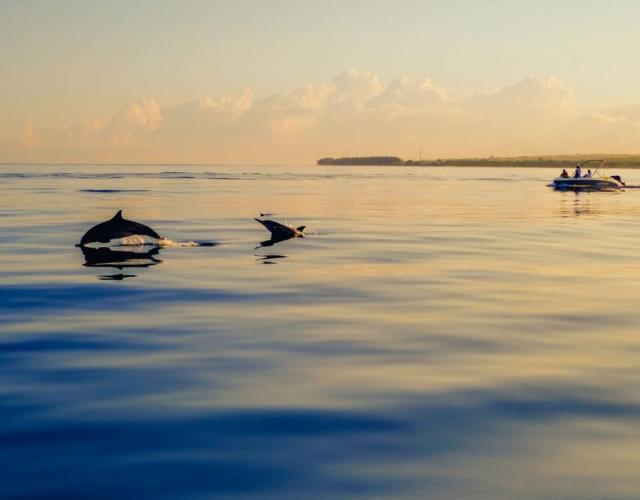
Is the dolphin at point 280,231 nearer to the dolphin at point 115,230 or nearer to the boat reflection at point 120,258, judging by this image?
the boat reflection at point 120,258

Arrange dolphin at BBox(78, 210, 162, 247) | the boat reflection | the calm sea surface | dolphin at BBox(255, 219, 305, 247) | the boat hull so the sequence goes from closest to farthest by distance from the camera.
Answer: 1. the calm sea surface
2. the boat reflection
3. dolphin at BBox(78, 210, 162, 247)
4. dolphin at BBox(255, 219, 305, 247)
5. the boat hull

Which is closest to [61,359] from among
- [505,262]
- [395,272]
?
[395,272]

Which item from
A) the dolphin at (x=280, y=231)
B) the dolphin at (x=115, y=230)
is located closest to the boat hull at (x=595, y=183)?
the dolphin at (x=280, y=231)

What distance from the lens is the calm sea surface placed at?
578 centimetres

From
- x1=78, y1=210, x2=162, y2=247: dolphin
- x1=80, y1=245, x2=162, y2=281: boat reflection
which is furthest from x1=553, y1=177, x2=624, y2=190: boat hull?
x1=78, y1=210, x2=162, y2=247: dolphin

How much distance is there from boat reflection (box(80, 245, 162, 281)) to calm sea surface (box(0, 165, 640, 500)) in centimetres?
17

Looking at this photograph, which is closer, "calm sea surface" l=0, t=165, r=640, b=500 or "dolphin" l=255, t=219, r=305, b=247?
"calm sea surface" l=0, t=165, r=640, b=500

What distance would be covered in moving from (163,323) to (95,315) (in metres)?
1.37

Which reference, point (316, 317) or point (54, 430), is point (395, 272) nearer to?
point (316, 317)

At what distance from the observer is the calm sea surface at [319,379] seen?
227 inches

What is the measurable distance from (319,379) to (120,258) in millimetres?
13190

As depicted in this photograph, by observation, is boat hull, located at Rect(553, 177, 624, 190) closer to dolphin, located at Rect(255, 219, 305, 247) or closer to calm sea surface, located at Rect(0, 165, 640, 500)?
dolphin, located at Rect(255, 219, 305, 247)

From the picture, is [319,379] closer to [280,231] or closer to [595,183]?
[280,231]

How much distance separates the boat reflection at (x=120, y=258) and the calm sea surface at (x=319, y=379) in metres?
0.17
